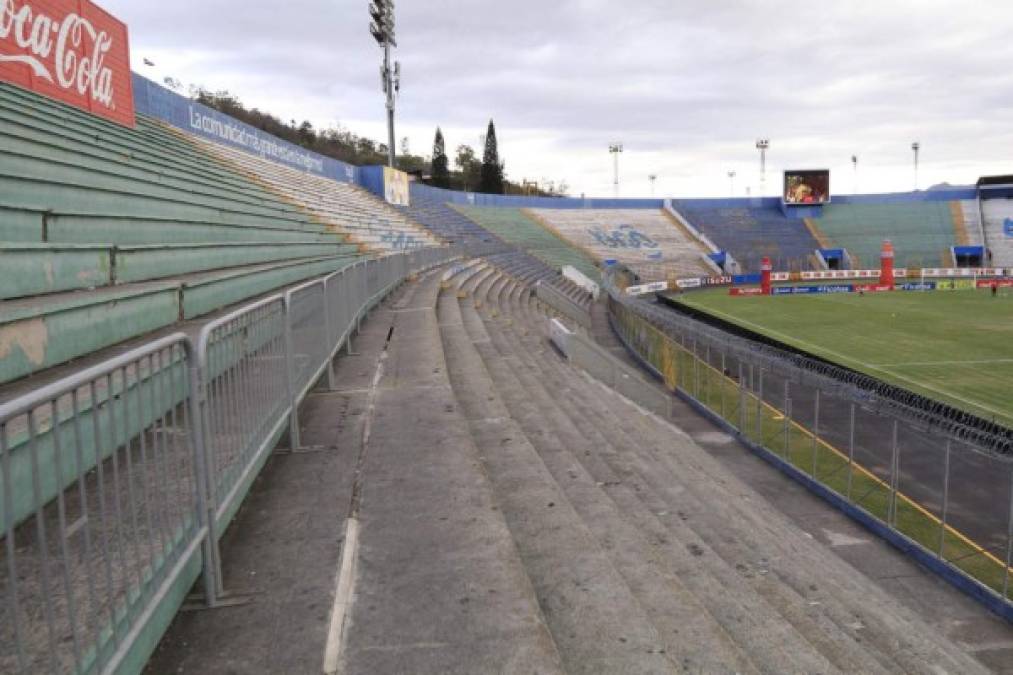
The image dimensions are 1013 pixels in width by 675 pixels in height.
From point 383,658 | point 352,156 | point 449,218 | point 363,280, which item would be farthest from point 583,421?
point 352,156

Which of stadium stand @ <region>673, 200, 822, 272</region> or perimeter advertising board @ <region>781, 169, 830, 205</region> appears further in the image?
perimeter advertising board @ <region>781, 169, 830, 205</region>

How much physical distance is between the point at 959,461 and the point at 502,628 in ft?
40.2

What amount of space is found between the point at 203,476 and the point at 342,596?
3.15 ft

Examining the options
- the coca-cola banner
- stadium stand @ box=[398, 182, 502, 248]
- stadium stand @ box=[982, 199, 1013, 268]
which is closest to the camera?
the coca-cola banner

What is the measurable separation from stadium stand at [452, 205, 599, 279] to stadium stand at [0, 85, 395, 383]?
34.3m

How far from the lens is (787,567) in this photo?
6355 mm

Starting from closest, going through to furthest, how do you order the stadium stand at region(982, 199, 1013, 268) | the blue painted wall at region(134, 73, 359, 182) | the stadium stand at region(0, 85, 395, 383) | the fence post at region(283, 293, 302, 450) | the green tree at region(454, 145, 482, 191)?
the stadium stand at region(0, 85, 395, 383) < the fence post at region(283, 293, 302, 450) < the blue painted wall at region(134, 73, 359, 182) < the stadium stand at region(982, 199, 1013, 268) < the green tree at region(454, 145, 482, 191)

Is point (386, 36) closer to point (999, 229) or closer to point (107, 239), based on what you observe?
point (107, 239)

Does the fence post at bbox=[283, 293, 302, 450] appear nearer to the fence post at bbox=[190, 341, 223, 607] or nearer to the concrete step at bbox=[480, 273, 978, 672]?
the fence post at bbox=[190, 341, 223, 607]

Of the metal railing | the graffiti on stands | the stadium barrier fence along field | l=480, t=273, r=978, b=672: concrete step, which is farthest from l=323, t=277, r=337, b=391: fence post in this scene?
the graffiti on stands

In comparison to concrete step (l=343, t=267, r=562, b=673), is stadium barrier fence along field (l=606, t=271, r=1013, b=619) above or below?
below

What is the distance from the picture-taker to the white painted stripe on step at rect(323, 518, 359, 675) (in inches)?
125

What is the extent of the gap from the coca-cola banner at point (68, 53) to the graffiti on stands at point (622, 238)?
49142mm

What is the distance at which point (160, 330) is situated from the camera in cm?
721
